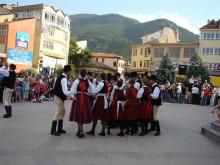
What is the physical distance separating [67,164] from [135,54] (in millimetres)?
90872

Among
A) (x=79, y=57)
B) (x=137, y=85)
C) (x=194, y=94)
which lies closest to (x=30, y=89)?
(x=137, y=85)

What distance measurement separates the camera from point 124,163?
26.8 feet

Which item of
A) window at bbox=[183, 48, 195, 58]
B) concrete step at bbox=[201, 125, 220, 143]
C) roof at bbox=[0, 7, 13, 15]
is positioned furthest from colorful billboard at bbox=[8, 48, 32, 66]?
concrete step at bbox=[201, 125, 220, 143]

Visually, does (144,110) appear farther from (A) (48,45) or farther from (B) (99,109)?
(A) (48,45)

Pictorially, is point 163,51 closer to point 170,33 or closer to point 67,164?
point 170,33

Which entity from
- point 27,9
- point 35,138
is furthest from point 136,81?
point 27,9

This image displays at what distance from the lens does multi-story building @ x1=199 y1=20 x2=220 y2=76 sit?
75.8 metres

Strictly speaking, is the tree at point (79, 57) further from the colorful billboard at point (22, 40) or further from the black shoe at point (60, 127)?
the black shoe at point (60, 127)

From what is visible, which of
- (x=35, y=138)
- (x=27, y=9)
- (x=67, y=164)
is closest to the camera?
(x=67, y=164)

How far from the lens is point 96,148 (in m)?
9.62

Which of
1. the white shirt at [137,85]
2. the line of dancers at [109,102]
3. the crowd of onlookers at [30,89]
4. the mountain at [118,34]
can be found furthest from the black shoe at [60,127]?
the mountain at [118,34]

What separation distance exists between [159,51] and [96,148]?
78.2m

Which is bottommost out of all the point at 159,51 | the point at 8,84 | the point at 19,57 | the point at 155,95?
the point at 155,95

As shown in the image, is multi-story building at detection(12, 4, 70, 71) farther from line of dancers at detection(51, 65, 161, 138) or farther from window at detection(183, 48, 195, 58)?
line of dancers at detection(51, 65, 161, 138)
